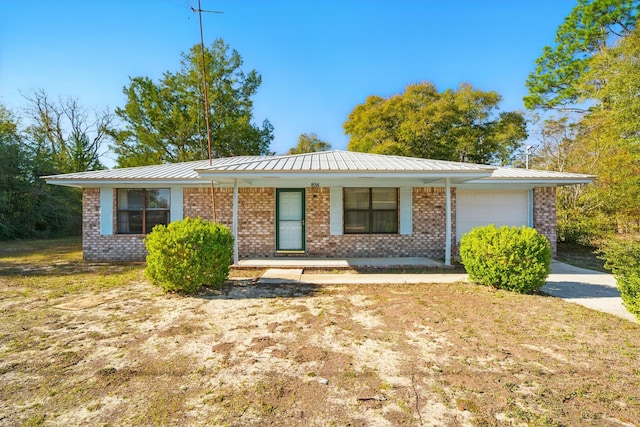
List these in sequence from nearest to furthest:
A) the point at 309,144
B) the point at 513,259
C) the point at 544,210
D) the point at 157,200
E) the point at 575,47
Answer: the point at 513,259
the point at 157,200
the point at 544,210
the point at 575,47
the point at 309,144

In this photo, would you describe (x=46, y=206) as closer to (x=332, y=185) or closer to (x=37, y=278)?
(x=37, y=278)

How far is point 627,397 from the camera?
2.48 m

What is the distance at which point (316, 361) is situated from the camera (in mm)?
3115

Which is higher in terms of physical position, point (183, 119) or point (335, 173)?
point (183, 119)

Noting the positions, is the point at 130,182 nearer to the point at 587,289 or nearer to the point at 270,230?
the point at 270,230

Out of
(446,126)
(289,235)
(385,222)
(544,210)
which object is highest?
(446,126)

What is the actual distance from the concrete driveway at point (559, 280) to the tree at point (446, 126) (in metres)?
14.6

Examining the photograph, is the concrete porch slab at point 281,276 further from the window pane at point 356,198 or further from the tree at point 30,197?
the tree at point 30,197

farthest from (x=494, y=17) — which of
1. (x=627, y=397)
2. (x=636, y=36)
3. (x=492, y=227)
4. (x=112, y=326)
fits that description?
(x=112, y=326)

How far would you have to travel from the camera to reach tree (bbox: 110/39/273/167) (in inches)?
823

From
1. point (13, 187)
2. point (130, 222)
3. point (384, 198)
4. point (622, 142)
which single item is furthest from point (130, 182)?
point (622, 142)

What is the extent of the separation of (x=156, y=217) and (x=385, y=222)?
713 cm

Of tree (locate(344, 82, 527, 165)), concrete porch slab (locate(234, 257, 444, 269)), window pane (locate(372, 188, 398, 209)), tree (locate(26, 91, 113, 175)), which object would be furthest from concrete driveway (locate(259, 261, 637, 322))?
tree (locate(26, 91, 113, 175))

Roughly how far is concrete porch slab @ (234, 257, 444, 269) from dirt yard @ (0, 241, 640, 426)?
96.3 inches
